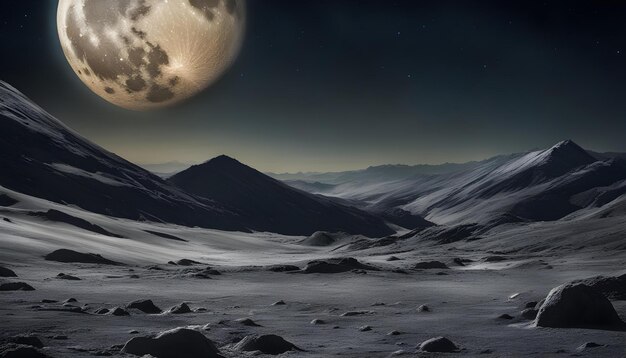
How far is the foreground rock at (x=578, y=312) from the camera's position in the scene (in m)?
16.0

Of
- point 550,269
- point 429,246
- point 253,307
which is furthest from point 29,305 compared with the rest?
point 429,246

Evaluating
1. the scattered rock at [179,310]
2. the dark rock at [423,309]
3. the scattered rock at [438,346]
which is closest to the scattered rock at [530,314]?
the dark rock at [423,309]

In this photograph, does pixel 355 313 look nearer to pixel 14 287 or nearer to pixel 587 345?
pixel 587 345

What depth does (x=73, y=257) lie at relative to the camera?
4769 cm

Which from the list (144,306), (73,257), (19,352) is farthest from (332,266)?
(19,352)

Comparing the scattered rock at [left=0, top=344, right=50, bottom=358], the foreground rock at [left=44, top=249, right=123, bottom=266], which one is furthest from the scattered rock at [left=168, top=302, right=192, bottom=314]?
the foreground rock at [left=44, top=249, right=123, bottom=266]

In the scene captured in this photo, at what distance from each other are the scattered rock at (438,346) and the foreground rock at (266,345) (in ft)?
10.4

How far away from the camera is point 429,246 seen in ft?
441

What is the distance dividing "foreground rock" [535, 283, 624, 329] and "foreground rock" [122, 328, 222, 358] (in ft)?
32.3

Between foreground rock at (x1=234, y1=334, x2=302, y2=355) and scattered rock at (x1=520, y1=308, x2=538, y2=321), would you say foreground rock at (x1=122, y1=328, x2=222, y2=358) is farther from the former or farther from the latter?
scattered rock at (x1=520, y1=308, x2=538, y2=321)

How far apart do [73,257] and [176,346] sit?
131 feet

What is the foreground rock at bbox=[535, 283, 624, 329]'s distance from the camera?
1602 cm

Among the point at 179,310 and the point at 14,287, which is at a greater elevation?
the point at 14,287

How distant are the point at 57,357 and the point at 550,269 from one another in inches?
2064
